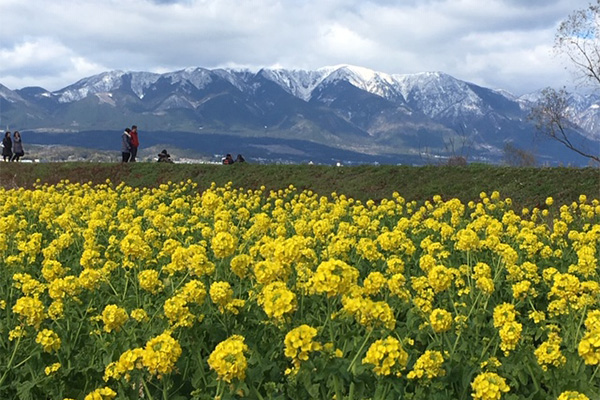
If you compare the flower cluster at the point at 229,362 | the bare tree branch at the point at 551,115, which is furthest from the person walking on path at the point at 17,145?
the flower cluster at the point at 229,362

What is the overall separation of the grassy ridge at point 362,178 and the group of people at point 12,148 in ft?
4.89

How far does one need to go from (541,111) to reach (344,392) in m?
41.6

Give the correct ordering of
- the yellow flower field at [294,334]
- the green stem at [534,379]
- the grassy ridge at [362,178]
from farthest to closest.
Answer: the grassy ridge at [362,178]
the green stem at [534,379]
the yellow flower field at [294,334]

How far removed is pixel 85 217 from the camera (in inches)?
515

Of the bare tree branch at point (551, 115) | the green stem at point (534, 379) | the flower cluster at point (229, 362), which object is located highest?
the bare tree branch at point (551, 115)

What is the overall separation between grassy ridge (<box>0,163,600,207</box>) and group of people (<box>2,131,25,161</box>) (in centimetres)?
149

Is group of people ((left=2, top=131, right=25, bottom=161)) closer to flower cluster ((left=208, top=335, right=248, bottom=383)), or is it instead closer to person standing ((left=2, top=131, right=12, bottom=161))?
person standing ((left=2, top=131, right=12, bottom=161))

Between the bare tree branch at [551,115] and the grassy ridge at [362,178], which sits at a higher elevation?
the bare tree branch at [551,115]

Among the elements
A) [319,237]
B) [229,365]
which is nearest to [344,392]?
[229,365]

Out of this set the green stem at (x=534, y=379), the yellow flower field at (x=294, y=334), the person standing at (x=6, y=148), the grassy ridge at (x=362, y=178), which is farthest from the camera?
the person standing at (x=6, y=148)

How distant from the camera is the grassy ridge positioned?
955 inches

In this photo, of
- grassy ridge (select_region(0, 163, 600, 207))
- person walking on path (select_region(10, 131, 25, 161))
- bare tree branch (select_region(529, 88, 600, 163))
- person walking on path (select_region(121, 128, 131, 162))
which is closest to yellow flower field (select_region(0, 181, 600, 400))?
grassy ridge (select_region(0, 163, 600, 207))

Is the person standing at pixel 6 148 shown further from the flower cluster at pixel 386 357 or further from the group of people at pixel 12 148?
the flower cluster at pixel 386 357

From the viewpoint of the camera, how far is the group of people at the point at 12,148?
4158 cm
